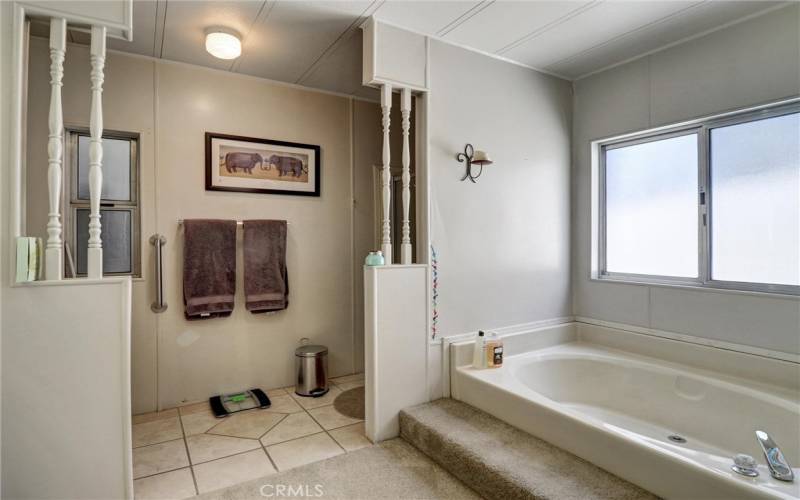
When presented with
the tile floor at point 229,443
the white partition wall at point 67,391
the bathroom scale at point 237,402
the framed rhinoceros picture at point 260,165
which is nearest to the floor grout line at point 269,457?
the tile floor at point 229,443

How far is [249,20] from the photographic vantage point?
2240mm

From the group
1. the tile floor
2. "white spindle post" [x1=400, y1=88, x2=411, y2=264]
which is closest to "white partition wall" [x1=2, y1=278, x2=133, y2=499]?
the tile floor

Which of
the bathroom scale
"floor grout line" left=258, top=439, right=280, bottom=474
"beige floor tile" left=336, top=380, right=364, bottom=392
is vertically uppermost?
the bathroom scale

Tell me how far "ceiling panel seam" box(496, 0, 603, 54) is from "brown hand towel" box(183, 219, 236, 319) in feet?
7.28

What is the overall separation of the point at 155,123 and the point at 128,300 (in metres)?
1.61

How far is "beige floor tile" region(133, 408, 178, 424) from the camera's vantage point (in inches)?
103

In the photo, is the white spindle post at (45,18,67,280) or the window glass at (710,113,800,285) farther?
the window glass at (710,113,800,285)

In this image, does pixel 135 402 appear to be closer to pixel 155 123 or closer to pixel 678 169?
pixel 155 123

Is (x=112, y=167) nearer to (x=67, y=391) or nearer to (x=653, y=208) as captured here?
(x=67, y=391)

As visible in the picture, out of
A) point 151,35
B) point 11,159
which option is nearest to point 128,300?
point 11,159

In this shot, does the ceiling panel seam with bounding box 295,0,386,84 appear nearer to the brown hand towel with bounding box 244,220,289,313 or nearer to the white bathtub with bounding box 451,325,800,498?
the brown hand towel with bounding box 244,220,289,313

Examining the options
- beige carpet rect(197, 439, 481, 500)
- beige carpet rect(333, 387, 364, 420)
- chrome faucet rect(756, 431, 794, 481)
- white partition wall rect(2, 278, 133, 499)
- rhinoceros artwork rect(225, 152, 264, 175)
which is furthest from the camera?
rhinoceros artwork rect(225, 152, 264, 175)

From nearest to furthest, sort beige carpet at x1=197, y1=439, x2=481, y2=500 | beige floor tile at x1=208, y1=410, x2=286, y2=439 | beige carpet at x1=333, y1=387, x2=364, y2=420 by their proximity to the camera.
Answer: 1. beige carpet at x1=197, y1=439, x2=481, y2=500
2. beige floor tile at x1=208, y1=410, x2=286, y2=439
3. beige carpet at x1=333, y1=387, x2=364, y2=420

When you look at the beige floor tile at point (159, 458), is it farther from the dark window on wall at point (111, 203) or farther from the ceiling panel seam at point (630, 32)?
the ceiling panel seam at point (630, 32)
